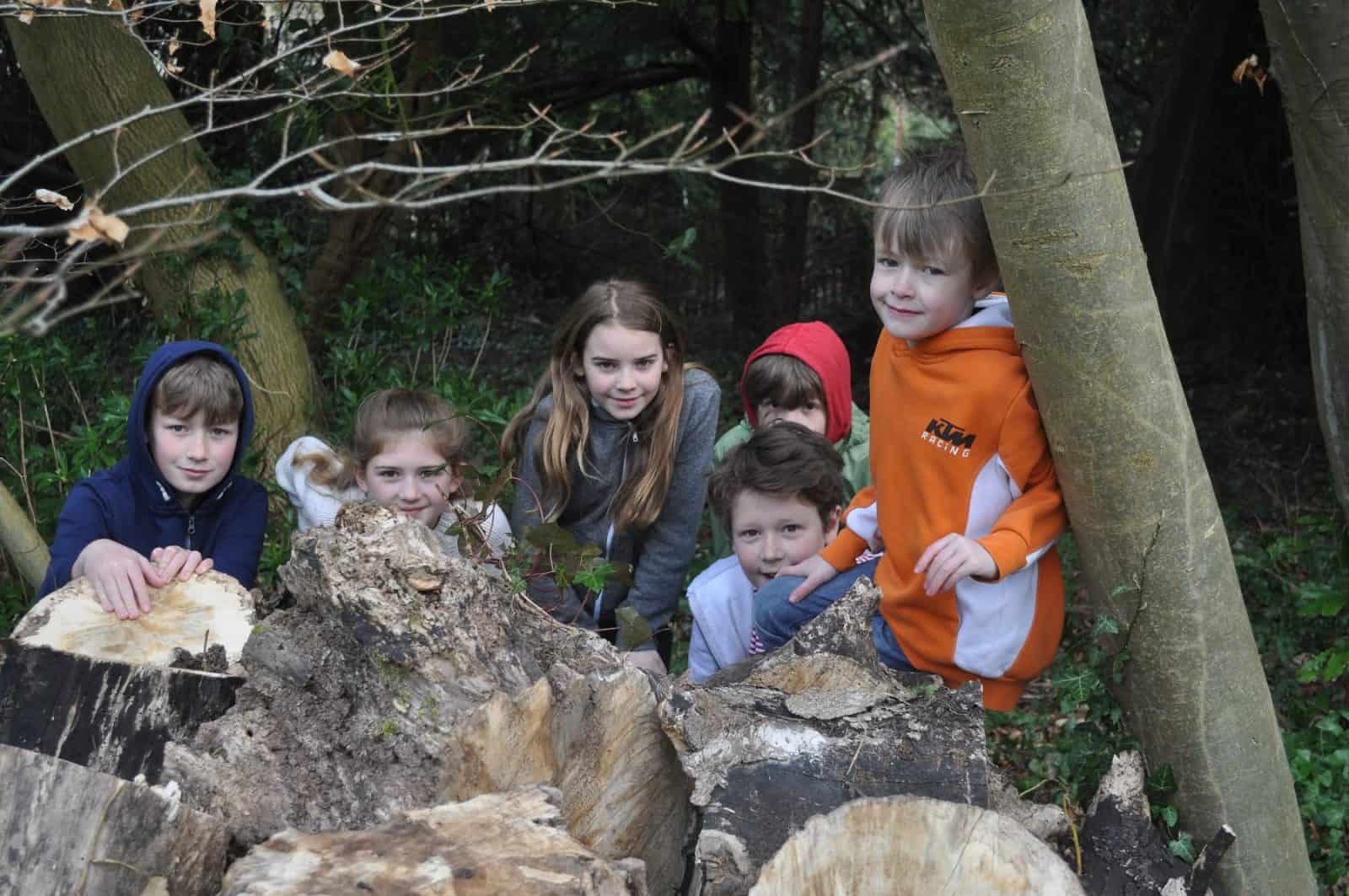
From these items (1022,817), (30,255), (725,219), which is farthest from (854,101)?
(1022,817)

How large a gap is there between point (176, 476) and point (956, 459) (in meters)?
2.16

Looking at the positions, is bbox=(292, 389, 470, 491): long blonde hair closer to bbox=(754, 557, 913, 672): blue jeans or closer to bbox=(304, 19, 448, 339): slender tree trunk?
bbox=(754, 557, 913, 672): blue jeans

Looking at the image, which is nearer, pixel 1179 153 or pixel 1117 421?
pixel 1117 421

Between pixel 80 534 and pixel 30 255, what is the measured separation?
92.1 inches

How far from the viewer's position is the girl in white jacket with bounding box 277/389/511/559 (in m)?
3.59

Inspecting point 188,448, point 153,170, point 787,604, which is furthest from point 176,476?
point 153,170

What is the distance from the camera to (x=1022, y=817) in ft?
7.40

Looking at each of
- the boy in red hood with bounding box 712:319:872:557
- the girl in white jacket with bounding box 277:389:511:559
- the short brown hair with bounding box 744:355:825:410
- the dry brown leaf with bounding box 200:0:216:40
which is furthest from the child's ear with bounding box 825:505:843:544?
the dry brown leaf with bounding box 200:0:216:40

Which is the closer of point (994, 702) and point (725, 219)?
point (994, 702)

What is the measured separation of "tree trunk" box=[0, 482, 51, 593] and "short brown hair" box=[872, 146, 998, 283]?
276cm

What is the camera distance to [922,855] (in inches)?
72.9

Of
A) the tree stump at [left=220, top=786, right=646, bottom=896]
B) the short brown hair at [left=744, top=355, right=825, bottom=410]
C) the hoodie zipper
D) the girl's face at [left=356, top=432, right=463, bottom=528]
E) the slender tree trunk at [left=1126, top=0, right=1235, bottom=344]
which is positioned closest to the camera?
the tree stump at [left=220, top=786, right=646, bottom=896]

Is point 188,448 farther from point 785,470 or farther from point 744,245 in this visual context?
point 744,245

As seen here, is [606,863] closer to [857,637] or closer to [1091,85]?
[857,637]
